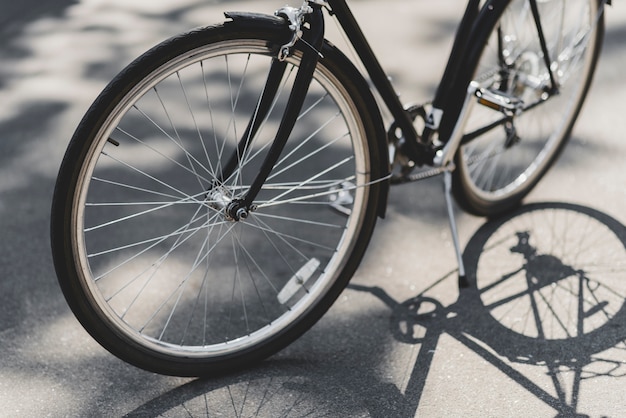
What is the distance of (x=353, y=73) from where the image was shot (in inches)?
87.6

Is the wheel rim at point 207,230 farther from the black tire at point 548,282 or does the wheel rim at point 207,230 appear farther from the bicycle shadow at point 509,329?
the black tire at point 548,282

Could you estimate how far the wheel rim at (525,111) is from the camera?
9.37 ft

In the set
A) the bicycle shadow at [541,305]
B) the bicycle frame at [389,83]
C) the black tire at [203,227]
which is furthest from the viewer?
the bicycle shadow at [541,305]

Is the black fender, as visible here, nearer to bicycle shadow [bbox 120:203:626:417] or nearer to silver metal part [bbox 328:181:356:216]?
silver metal part [bbox 328:181:356:216]

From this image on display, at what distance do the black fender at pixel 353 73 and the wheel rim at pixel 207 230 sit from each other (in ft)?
0.14

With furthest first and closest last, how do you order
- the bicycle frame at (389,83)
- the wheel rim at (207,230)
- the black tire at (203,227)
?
1. the wheel rim at (207,230)
2. the bicycle frame at (389,83)
3. the black tire at (203,227)

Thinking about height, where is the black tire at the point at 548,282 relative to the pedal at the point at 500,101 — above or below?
below

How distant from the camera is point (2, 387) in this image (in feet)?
7.70

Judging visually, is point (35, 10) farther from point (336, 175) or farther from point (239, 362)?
point (239, 362)

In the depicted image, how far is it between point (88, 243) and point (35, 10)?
212cm

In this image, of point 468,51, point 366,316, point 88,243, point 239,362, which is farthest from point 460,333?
point 88,243

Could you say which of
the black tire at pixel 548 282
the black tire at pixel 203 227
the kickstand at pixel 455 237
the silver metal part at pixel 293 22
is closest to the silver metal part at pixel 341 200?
the black tire at pixel 203 227

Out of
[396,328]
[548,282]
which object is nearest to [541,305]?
[548,282]

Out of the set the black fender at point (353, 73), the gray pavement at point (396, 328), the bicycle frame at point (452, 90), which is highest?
the bicycle frame at point (452, 90)
